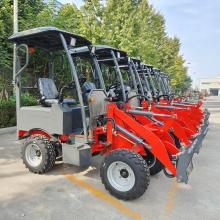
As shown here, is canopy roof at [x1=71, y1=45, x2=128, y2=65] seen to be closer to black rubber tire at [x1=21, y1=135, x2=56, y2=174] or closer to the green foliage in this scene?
black rubber tire at [x1=21, y1=135, x2=56, y2=174]

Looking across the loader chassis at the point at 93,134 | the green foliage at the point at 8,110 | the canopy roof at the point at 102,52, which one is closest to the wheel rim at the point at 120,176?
the loader chassis at the point at 93,134

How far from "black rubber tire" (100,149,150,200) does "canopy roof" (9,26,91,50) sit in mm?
2129

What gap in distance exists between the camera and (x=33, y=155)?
17.1 feet

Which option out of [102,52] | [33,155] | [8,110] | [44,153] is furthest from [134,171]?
[8,110]

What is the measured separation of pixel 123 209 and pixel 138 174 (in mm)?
515

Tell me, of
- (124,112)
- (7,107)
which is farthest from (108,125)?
(7,107)

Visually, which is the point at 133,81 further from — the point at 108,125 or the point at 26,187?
the point at 26,187

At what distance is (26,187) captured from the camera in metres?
4.46

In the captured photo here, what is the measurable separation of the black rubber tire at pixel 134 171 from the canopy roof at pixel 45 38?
2.13 m

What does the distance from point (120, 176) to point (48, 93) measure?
2371 mm

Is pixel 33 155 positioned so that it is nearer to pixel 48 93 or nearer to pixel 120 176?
pixel 48 93

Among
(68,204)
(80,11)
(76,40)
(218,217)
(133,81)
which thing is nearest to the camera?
(218,217)

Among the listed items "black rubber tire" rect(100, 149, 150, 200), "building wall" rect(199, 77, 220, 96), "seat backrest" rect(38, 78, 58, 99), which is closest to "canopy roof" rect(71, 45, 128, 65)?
"seat backrest" rect(38, 78, 58, 99)

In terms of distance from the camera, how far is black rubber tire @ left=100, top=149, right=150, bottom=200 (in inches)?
152
